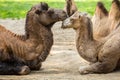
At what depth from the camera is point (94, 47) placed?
27.8 feet

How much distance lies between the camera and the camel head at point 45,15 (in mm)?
8414

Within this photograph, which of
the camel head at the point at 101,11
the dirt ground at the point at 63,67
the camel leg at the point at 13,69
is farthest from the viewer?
the camel head at the point at 101,11

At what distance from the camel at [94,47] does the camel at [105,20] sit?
0.58 m

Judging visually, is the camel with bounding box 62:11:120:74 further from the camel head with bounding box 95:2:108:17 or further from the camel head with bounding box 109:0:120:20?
the camel head with bounding box 95:2:108:17

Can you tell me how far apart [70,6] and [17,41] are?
1989 millimetres

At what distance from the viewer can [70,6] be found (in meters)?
10.2

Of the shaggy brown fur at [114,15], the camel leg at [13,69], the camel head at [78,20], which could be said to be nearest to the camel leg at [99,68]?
the camel head at [78,20]

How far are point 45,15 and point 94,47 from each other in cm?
85

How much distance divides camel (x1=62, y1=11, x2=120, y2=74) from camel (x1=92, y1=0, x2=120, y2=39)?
58cm

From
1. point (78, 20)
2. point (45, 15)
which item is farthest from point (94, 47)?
point (45, 15)

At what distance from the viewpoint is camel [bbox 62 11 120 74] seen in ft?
27.2

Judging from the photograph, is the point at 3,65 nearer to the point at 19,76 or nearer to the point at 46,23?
the point at 19,76

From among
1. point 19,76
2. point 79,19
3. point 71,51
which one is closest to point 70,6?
point 71,51

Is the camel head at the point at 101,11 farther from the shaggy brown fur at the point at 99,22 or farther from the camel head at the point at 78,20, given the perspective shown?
the camel head at the point at 78,20
